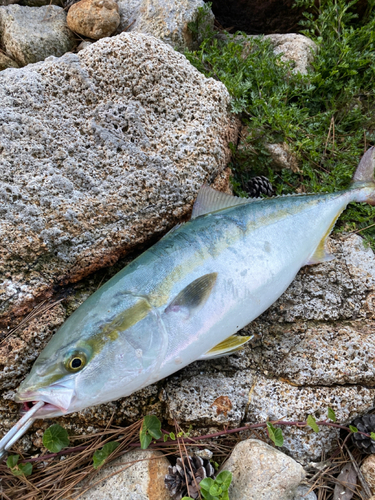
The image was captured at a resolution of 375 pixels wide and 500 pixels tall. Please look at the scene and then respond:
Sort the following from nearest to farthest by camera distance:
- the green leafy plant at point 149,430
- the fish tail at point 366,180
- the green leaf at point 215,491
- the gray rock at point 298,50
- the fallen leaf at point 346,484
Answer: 1. the green leaf at point 215,491
2. the green leafy plant at point 149,430
3. the fallen leaf at point 346,484
4. the fish tail at point 366,180
5. the gray rock at point 298,50

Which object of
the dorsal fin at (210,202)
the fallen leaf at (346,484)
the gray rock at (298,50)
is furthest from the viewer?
the gray rock at (298,50)

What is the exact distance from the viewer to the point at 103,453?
1939mm

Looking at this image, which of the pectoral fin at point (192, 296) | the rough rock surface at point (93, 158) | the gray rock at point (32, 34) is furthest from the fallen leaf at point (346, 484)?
the gray rock at point (32, 34)

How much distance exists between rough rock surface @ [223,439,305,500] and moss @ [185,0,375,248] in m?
1.76

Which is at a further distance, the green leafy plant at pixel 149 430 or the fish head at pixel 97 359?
the green leafy plant at pixel 149 430

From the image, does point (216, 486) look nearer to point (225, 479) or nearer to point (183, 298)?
point (225, 479)

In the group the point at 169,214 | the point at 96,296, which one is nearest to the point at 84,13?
the point at 169,214

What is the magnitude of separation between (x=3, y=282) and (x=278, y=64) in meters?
3.11

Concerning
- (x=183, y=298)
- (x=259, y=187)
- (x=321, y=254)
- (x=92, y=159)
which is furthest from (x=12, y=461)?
(x=259, y=187)

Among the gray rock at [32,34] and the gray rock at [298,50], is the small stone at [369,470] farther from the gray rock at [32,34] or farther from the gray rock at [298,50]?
the gray rock at [32,34]

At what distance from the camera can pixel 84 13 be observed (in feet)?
10.8

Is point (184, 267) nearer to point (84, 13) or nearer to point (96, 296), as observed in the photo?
point (96, 296)

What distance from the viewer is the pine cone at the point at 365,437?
1995 millimetres

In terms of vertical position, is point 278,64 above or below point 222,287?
above
